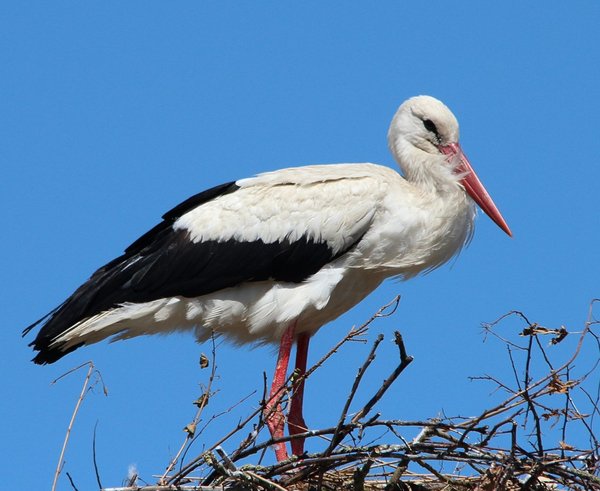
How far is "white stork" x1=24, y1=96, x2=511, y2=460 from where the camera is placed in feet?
28.0

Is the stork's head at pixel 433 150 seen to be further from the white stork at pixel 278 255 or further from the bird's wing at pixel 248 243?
the bird's wing at pixel 248 243

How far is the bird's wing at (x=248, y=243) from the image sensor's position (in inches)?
336

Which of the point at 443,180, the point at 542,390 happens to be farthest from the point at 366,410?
the point at 443,180

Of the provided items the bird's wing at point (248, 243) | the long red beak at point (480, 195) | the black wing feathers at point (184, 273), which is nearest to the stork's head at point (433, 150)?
the long red beak at point (480, 195)

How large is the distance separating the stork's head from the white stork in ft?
0.04

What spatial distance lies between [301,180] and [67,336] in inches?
69.4

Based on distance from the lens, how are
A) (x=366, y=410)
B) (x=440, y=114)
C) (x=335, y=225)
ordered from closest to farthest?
(x=366, y=410) < (x=335, y=225) < (x=440, y=114)

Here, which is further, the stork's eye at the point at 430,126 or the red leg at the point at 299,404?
the stork's eye at the point at 430,126

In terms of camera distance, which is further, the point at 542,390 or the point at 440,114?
the point at 440,114

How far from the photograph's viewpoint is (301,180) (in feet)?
28.8

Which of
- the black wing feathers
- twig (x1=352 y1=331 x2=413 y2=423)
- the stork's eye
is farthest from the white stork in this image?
twig (x1=352 y1=331 x2=413 y2=423)

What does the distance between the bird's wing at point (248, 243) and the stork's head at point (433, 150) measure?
0.44 m

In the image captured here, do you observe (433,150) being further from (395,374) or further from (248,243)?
(395,374)

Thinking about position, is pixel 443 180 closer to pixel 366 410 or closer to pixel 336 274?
pixel 336 274
